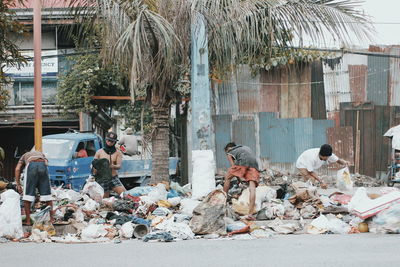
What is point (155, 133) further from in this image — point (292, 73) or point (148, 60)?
point (292, 73)

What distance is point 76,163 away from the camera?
720 inches

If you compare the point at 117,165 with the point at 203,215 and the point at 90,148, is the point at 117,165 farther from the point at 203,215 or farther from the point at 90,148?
the point at 90,148

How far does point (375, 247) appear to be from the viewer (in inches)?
339

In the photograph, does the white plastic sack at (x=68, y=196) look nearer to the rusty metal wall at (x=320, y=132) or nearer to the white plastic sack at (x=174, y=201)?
the white plastic sack at (x=174, y=201)

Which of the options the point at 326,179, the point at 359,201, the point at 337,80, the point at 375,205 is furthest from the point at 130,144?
the point at 375,205

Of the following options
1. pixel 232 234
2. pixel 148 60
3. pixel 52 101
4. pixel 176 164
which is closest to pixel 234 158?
pixel 232 234

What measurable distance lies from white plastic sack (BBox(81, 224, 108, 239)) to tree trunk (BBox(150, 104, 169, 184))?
3.87 metres

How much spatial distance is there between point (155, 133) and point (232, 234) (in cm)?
455

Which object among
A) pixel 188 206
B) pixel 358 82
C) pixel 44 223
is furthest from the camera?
pixel 358 82

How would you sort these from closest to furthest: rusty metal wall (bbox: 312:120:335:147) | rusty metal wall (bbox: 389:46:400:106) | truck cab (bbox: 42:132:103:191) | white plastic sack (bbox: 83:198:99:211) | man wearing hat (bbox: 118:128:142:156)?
white plastic sack (bbox: 83:198:99:211), truck cab (bbox: 42:132:103:191), rusty metal wall (bbox: 389:46:400:106), rusty metal wall (bbox: 312:120:335:147), man wearing hat (bbox: 118:128:142:156)

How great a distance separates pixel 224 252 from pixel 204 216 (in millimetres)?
1859

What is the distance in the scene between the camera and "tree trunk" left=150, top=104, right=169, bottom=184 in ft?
46.2

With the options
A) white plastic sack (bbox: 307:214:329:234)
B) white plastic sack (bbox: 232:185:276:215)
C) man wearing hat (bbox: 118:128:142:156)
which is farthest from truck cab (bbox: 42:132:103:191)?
white plastic sack (bbox: 307:214:329:234)

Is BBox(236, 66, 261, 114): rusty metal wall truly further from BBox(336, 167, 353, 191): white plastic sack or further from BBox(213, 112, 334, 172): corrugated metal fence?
BBox(336, 167, 353, 191): white plastic sack
